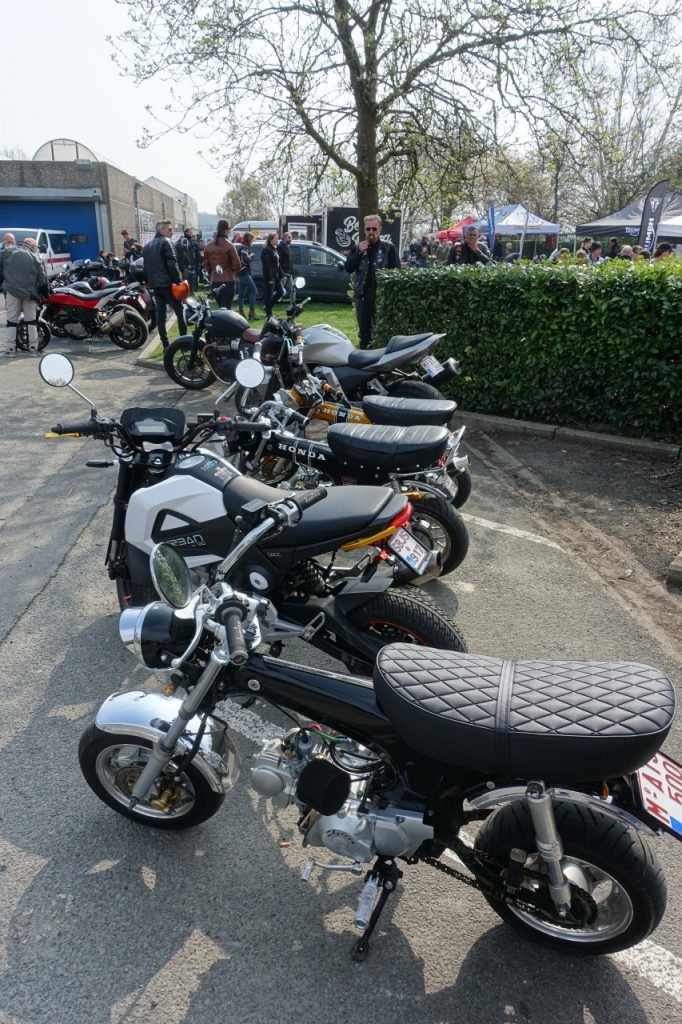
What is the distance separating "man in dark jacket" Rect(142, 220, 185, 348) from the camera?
32.6 feet

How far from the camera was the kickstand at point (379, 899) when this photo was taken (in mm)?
2133

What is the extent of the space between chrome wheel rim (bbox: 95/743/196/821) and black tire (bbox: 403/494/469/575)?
6.36ft

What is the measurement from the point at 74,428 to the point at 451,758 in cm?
233

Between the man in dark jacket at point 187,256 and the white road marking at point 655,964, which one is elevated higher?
the man in dark jacket at point 187,256

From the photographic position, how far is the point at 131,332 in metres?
12.2

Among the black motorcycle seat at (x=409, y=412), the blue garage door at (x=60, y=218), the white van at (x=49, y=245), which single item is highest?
the blue garage door at (x=60, y=218)

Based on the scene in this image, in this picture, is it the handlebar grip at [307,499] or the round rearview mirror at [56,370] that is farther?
the round rearview mirror at [56,370]

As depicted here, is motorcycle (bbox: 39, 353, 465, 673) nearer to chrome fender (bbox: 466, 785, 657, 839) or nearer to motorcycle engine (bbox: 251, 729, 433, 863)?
motorcycle engine (bbox: 251, 729, 433, 863)

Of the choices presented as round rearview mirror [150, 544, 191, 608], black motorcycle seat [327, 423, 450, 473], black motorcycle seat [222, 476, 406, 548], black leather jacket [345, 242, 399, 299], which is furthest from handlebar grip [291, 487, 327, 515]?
black leather jacket [345, 242, 399, 299]

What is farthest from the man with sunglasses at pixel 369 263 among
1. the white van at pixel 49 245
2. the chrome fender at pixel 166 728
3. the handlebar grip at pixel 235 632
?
the white van at pixel 49 245

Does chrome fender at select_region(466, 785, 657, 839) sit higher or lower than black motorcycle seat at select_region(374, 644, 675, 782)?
lower

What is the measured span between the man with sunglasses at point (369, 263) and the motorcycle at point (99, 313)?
4.61 m

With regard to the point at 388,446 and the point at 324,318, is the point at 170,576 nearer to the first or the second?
the point at 388,446

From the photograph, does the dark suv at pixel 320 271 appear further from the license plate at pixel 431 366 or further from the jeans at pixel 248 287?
the license plate at pixel 431 366
